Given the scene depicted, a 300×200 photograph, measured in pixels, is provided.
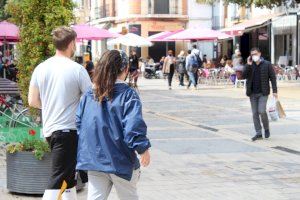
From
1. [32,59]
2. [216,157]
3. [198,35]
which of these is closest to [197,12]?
[198,35]

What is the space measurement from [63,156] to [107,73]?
127cm

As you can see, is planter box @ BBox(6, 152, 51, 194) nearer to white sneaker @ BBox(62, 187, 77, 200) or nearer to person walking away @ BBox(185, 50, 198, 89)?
white sneaker @ BBox(62, 187, 77, 200)

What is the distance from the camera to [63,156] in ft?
19.1

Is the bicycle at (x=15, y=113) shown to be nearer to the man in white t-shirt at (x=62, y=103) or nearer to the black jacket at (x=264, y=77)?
the man in white t-shirt at (x=62, y=103)

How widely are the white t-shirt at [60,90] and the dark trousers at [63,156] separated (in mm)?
63

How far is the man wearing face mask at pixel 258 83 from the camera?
12328mm

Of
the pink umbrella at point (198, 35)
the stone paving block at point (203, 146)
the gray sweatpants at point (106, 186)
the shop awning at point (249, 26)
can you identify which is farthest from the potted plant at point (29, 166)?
the shop awning at point (249, 26)

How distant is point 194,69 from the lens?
27531mm

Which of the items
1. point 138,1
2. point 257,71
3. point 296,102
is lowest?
point 296,102

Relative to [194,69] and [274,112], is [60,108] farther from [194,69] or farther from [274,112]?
[194,69]

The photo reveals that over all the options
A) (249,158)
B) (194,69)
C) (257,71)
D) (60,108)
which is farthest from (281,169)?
(194,69)

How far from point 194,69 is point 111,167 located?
22939mm

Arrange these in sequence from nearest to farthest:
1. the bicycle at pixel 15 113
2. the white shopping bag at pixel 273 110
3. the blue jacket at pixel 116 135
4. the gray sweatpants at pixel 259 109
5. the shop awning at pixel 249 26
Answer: the blue jacket at pixel 116 135 < the bicycle at pixel 15 113 < the gray sweatpants at pixel 259 109 < the white shopping bag at pixel 273 110 < the shop awning at pixel 249 26

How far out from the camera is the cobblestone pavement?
793 centimetres
